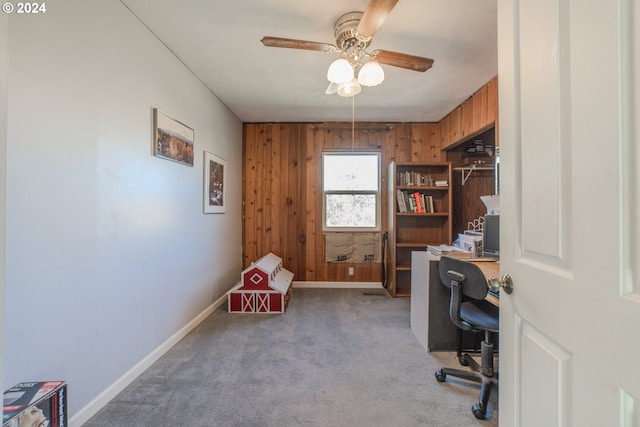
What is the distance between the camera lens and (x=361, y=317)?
2973 mm

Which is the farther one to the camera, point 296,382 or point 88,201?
point 296,382

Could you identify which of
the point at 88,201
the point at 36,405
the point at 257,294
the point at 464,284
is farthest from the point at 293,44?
the point at 257,294

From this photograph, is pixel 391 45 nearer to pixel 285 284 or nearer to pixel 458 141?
pixel 458 141

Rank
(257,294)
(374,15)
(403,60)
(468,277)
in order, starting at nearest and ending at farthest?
(374,15) → (468,277) → (403,60) → (257,294)

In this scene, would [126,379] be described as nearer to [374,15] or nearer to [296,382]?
[296,382]

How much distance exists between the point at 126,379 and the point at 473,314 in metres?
2.30

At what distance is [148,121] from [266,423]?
215 centimetres

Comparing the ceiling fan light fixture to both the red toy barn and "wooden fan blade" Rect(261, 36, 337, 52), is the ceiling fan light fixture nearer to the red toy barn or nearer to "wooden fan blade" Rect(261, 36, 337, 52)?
"wooden fan blade" Rect(261, 36, 337, 52)

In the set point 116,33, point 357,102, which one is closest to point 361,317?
point 357,102

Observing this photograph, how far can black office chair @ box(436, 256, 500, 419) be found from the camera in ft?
5.15

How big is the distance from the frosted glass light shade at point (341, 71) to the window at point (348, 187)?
7.80ft

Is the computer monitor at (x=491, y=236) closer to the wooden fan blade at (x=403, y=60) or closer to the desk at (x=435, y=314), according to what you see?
the desk at (x=435, y=314)

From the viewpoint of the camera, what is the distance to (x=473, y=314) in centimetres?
172

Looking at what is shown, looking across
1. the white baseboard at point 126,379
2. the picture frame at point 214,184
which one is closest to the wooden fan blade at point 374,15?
the picture frame at point 214,184
